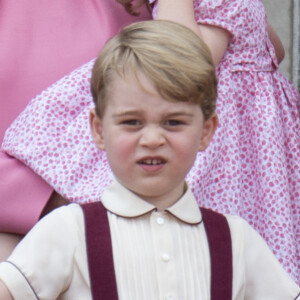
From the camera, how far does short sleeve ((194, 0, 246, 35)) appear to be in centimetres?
237

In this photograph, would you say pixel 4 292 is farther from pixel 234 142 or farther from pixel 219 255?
pixel 234 142

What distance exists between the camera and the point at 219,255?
179 cm

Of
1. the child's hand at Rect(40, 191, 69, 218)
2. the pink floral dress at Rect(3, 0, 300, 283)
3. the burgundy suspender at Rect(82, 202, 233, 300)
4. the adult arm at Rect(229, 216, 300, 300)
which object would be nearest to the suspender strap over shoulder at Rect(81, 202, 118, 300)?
the burgundy suspender at Rect(82, 202, 233, 300)

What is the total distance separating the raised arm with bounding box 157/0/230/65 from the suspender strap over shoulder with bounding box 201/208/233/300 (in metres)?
0.62

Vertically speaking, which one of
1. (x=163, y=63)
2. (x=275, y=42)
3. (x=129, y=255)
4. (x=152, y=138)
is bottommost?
(x=129, y=255)

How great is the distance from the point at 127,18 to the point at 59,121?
413 mm

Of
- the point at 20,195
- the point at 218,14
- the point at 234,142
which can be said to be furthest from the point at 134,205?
the point at 218,14

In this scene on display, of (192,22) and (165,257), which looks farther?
(192,22)

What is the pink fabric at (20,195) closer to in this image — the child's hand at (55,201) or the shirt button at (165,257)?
the child's hand at (55,201)

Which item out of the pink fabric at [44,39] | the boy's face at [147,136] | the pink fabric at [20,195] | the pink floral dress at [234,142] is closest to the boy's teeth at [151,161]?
the boy's face at [147,136]

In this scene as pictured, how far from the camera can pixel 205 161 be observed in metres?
2.26

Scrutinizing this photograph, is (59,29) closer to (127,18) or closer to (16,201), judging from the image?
(127,18)

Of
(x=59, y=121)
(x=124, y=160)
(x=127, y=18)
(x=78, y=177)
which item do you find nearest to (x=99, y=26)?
(x=127, y=18)

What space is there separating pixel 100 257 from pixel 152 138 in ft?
0.80
